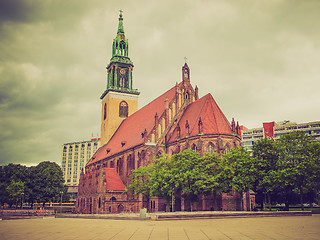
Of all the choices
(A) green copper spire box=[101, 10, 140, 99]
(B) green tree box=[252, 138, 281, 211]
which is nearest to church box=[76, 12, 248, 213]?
(B) green tree box=[252, 138, 281, 211]

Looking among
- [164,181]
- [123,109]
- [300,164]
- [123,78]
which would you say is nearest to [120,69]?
[123,78]

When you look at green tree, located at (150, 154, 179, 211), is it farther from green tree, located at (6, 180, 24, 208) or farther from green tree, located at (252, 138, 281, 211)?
green tree, located at (6, 180, 24, 208)

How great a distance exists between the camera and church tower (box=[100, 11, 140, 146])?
78.2m

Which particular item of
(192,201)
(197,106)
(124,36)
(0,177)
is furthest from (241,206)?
(0,177)

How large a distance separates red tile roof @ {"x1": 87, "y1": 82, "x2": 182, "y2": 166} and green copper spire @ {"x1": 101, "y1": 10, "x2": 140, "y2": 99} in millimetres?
9211

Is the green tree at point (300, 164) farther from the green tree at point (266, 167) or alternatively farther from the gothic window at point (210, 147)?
the gothic window at point (210, 147)

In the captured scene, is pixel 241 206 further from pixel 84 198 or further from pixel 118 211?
pixel 84 198

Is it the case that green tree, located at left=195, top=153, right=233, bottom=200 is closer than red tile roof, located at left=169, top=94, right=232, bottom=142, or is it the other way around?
green tree, located at left=195, top=153, right=233, bottom=200

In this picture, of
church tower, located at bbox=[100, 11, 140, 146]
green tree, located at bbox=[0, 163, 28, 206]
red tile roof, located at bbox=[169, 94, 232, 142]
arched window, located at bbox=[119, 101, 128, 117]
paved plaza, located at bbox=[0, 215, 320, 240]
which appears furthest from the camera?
arched window, located at bbox=[119, 101, 128, 117]

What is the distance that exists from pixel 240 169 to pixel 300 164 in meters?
7.77

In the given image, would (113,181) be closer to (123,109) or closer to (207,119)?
(207,119)

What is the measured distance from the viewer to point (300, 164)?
39.7 m

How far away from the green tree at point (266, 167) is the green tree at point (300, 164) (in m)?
0.89

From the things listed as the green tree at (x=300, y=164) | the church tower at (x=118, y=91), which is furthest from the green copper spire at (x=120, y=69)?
the green tree at (x=300, y=164)
